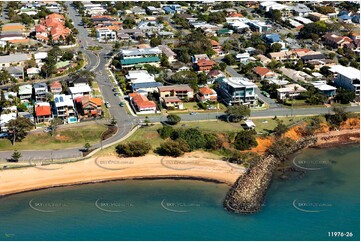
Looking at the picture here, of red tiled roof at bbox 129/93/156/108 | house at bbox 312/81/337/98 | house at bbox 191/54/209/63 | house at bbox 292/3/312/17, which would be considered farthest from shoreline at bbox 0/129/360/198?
house at bbox 292/3/312/17

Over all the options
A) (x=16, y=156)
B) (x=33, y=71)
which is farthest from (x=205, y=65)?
(x=16, y=156)

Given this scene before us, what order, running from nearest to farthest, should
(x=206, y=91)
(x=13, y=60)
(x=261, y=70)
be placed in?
(x=206, y=91) → (x=261, y=70) → (x=13, y=60)

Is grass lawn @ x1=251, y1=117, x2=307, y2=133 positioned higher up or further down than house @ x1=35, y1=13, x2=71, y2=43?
further down

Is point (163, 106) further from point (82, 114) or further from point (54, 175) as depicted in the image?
point (54, 175)

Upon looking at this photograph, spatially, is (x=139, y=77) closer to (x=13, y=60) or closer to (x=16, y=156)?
(x=13, y=60)

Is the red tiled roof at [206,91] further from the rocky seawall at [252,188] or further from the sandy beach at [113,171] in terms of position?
the rocky seawall at [252,188]

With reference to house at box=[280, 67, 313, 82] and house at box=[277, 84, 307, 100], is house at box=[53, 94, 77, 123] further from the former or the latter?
house at box=[280, 67, 313, 82]

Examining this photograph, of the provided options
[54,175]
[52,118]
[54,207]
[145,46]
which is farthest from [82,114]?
[145,46]
